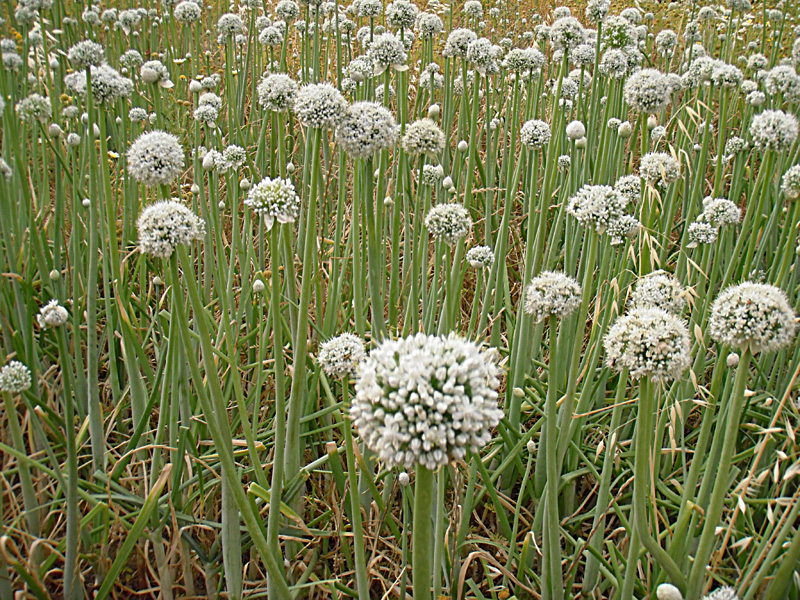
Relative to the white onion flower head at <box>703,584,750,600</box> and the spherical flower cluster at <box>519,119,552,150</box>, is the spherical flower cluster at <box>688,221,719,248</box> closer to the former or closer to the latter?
the spherical flower cluster at <box>519,119,552,150</box>

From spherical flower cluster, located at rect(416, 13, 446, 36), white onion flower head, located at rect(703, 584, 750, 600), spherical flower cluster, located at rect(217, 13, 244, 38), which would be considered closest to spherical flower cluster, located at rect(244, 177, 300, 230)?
white onion flower head, located at rect(703, 584, 750, 600)

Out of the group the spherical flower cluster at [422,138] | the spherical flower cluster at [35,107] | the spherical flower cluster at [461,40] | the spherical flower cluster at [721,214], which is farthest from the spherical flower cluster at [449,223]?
the spherical flower cluster at [35,107]

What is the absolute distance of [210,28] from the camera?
7.39 meters

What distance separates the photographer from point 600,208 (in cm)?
191

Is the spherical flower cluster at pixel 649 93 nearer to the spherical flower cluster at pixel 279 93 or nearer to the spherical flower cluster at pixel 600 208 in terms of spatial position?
the spherical flower cluster at pixel 600 208

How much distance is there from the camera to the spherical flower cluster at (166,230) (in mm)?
1477

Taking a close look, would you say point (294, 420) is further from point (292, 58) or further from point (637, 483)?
point (292, 58)

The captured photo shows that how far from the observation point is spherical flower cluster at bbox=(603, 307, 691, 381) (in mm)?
1434

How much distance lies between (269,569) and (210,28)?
741 centimetres

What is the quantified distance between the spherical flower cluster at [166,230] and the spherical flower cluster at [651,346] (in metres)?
1.14

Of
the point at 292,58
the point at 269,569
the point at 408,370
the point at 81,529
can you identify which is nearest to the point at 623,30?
the point at 408,370

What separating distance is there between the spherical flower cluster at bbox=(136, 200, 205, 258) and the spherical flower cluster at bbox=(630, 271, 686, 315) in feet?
4.49

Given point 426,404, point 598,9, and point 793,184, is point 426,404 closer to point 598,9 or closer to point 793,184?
point 793,184

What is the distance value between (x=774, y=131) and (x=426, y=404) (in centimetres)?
177
